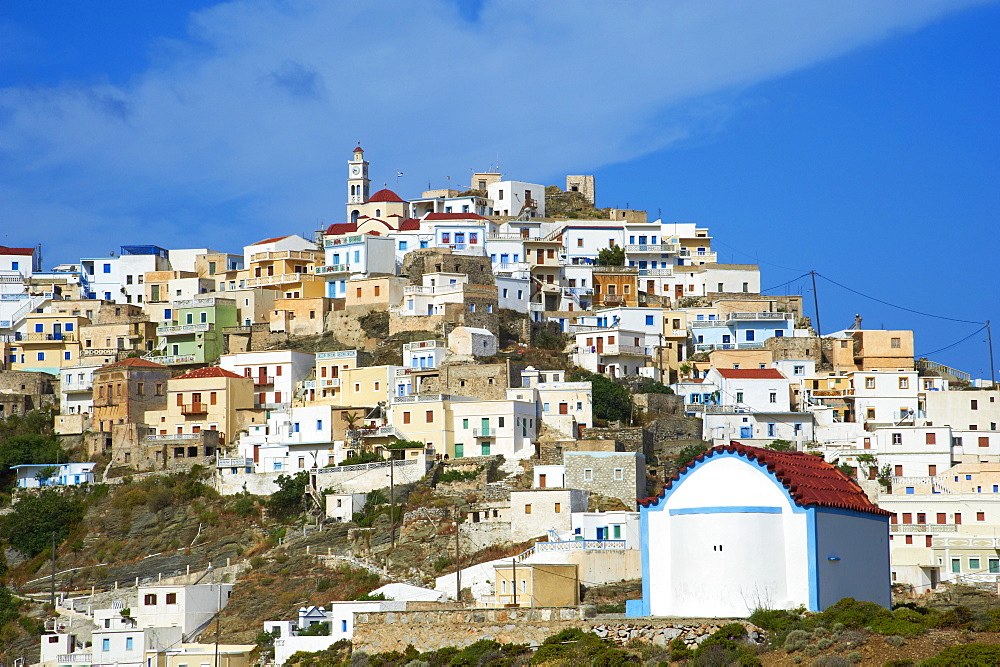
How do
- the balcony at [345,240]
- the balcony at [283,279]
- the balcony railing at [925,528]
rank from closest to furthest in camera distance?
the balcony railing at [925,528] < the balcony at [283,279] < the balcony at [345,240]

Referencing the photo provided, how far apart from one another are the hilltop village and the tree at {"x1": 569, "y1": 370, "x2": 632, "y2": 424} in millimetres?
155

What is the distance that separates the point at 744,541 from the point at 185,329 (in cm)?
5158

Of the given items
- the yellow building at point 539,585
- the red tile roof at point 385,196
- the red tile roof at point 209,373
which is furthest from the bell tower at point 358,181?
the yellow building at point 539,585

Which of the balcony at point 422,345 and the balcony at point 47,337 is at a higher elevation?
the balcony at point 47,337

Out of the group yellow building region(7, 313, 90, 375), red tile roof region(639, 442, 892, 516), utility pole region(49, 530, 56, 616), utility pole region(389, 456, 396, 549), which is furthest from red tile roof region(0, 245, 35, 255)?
red tile roof region(639, 442, 892, 516)

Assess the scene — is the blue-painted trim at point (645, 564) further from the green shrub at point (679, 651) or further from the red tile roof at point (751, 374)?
the red tile roof at point (751, 374)

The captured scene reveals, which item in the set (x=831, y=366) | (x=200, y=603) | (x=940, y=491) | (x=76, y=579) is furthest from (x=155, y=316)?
(x=940, y=491)

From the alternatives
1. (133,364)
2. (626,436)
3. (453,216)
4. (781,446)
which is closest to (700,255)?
(453,216)

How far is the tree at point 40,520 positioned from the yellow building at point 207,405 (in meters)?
6.24

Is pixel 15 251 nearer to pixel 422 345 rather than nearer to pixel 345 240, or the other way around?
pixel 345 240

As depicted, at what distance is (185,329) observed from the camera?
85812mm

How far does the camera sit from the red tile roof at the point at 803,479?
40.1m

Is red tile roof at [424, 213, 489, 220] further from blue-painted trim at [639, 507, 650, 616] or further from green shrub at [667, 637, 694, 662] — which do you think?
green shrub at [667, 637, 694, 662]

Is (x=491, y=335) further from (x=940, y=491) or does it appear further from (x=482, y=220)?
(x=940, y=491)
